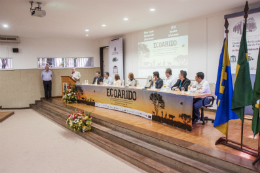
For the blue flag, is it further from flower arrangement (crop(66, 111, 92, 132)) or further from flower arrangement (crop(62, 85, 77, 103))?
flower arrangement (crop(62, 85, 77, 103))

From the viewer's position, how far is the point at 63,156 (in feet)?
12.6

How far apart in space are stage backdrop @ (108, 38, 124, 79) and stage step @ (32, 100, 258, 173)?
440 cm

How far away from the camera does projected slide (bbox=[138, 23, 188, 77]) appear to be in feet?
22.1

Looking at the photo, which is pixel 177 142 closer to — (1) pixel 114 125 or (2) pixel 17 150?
(1) pixel 114 125

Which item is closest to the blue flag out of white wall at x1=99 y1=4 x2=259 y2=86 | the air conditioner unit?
white wall at x1=99 y1=4 x2=259 y2=86

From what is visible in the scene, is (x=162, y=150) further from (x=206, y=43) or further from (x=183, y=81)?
(x=206, y=43)

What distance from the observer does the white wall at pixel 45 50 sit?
9034 mm

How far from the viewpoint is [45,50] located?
9.57 m

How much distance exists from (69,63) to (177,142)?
8181 mm

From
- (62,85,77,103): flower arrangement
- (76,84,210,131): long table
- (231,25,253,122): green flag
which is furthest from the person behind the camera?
(62,85,77,103): flower arrangement

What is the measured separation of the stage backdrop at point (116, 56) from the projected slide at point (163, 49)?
3.48 ft

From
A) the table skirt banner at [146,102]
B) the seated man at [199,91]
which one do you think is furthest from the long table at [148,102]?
the seated man at [199,91]

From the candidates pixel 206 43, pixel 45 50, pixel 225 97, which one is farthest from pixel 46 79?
pixel 225 97

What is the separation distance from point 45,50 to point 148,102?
6.85m
